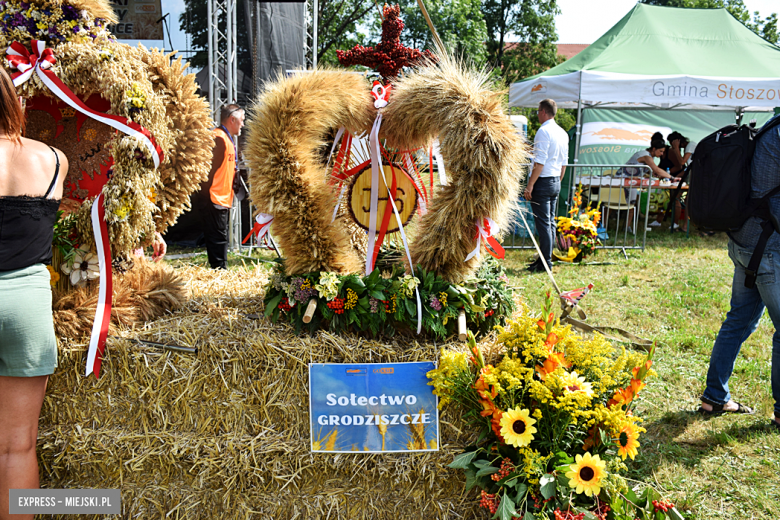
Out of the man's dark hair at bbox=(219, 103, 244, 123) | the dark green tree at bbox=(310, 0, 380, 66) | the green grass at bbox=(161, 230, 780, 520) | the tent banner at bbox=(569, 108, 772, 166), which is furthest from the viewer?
the dark green tree at bbox=(310, 0, 380, 66)

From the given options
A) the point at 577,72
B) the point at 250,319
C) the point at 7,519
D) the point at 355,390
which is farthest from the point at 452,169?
the point at 577,72

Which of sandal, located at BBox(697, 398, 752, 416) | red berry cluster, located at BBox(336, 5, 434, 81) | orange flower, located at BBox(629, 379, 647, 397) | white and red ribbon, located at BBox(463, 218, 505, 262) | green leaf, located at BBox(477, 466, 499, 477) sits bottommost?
sandal, located at BBox(697, 398, 752, 416)

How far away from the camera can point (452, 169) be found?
8.18ft

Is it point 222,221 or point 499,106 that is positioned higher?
point 499,106

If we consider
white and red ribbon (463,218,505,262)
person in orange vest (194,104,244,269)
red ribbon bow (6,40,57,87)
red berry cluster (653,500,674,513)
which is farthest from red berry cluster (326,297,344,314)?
person in orange vest (194,104,244,269)

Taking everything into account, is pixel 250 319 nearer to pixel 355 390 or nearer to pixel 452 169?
pixel 355 390

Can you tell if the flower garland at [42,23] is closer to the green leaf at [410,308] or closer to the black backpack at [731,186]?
the green leaf at [410,308]

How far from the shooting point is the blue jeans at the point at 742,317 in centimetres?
293

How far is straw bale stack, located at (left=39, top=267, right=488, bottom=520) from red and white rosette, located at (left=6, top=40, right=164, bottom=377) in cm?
9

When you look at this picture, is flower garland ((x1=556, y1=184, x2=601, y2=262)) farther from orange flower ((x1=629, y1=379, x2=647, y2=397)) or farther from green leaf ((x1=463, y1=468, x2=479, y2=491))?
green leaf ((x1=463, y1=468, x2=479, y2=491))

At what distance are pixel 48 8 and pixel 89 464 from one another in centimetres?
226

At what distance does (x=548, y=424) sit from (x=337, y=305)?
1.10m

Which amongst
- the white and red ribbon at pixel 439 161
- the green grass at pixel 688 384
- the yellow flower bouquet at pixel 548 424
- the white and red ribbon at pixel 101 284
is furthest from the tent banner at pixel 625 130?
the white and red ribbon at pixel 101 284

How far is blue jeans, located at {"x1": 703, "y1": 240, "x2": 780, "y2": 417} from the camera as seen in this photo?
9.61 ft
